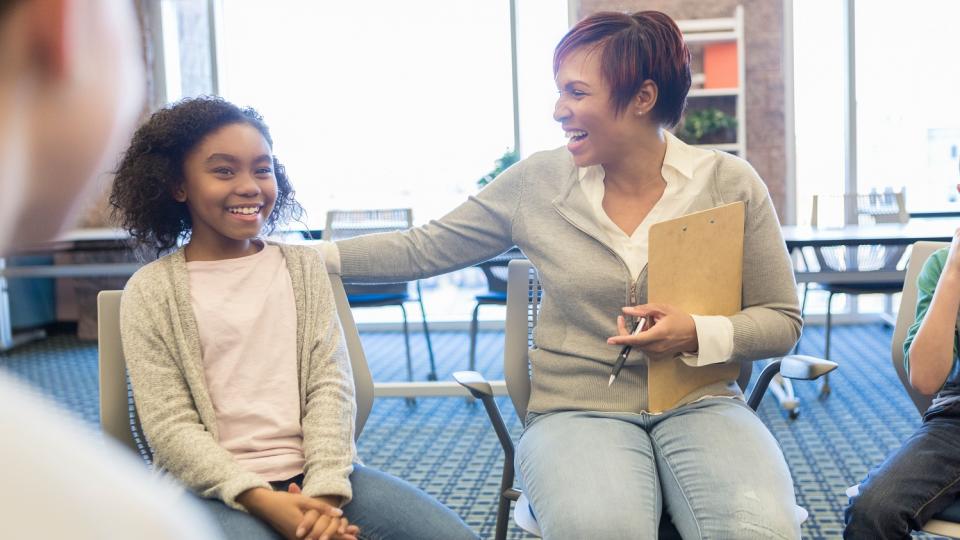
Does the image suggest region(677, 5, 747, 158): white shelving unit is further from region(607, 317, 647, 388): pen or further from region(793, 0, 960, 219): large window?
region(607, 317, 647, 388): pen

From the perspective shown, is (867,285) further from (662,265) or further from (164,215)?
(164,215)

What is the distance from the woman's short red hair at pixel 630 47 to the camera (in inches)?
62.9

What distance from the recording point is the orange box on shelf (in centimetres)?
512

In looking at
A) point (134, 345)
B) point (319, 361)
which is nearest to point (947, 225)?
point (319, 361)

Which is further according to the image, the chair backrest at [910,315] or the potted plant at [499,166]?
the potted plant at [499,166]

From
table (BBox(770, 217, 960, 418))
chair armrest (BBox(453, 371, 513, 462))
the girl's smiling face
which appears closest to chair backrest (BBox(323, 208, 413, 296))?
table (BBox(770, 217, 960, 418))

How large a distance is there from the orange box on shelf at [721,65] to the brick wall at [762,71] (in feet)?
0.77

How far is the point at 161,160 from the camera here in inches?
59.6

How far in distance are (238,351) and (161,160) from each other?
1.24 feet

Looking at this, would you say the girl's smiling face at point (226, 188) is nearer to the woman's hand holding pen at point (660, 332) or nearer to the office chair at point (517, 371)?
the office chair at point (517, 371)

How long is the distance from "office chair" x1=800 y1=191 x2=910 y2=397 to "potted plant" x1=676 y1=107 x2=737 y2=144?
91 centimetres

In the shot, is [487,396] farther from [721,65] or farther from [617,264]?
[721,65]

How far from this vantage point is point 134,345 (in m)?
1.37

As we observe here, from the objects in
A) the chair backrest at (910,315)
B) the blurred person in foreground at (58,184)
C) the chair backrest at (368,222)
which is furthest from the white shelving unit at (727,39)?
the blurred person in foreground at (58,184)
